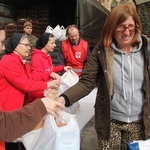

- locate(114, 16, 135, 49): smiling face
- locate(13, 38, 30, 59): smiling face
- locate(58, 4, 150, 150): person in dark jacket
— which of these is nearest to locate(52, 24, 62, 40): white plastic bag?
locate(13, 38, 30, 59): smiling face

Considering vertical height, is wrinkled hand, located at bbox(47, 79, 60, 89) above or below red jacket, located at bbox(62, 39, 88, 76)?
below

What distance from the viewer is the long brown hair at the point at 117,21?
6.48 ft

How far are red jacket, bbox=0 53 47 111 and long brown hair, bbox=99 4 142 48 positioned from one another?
108 cm

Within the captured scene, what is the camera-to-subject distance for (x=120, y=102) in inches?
83.3

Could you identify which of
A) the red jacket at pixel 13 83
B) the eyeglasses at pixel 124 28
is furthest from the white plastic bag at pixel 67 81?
A: the eyeglasses at pixel 124 28

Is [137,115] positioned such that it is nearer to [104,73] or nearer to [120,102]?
[120,102]

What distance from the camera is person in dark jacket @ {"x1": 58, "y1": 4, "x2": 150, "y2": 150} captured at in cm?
204

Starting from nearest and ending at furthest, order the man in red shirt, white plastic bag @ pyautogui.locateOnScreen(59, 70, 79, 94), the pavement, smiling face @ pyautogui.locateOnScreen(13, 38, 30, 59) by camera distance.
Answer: smiling face @ pyautogui.locateOnScreen(13, 38, 30, 59) < white plastic bag @ pyautogui.locateOnScreen(59, 70, 79, 94) < the pavement < the man in red shirt

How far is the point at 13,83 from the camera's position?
2.82 metres

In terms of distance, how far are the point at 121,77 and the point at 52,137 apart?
0.71 meters

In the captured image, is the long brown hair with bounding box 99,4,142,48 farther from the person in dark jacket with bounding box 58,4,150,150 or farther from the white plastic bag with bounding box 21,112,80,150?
the white plastic bag with bounding box 21,112,80,150

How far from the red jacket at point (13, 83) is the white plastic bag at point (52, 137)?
0.99 metres

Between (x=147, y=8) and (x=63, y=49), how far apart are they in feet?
51.2

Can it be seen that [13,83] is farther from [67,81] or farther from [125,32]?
[125,32]
